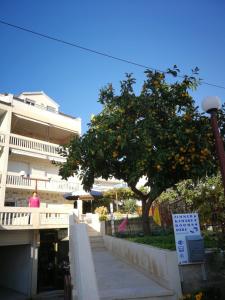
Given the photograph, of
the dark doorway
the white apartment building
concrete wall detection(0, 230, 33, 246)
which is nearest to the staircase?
the white apartment building

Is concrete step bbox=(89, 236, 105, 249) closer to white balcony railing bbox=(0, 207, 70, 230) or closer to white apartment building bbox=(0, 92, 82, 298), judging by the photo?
white balcony railing bbox=(0, 207, 70, 230)

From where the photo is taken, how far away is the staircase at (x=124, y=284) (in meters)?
5.95

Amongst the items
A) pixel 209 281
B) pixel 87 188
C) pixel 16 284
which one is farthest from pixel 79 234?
pixel 16 284

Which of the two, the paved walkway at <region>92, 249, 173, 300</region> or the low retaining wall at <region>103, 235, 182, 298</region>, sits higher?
the low retaining wall at <region>103, 235, 182, 298</region>

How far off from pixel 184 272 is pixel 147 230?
4.08m

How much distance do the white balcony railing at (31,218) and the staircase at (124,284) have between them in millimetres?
7244

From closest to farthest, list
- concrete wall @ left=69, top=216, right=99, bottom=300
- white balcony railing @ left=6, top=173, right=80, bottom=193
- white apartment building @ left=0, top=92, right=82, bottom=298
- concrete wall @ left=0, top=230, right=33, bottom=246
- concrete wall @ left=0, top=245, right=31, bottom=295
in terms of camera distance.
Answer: concrete wall @ left=69, top=216, right=99, bottom=300 < concrete wall @ left=0, top=230, right=33, bottom=246 < white apartment building @ left=0, top=92, right=82, bottom=298 < concrete wall @ left=0, top=245, right=31, bottom=295 < white balcony railing @ left=6, top=173, right=80, bottom=193

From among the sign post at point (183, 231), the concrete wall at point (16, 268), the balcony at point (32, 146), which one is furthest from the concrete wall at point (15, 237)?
the sign post at point (183, 231)

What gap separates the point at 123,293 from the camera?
6020 mm

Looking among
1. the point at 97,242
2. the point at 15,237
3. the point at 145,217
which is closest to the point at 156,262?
the point at 145,217

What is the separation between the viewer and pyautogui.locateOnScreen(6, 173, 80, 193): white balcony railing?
66.5ft

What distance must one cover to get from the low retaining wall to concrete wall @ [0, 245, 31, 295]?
10.0 meters

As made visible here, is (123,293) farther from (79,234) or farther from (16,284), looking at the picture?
(16,284)

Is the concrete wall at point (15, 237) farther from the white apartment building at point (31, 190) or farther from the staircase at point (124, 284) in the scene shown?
the staircase at point (124, 284)
